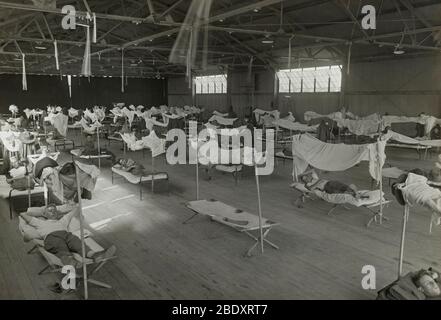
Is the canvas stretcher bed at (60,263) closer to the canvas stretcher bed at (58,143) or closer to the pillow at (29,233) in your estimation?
the pillow at (29,233)

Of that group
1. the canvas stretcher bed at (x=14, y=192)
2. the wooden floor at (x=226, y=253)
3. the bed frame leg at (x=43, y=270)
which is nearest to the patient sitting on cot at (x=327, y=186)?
the wooden floor at (x=226, y=253)

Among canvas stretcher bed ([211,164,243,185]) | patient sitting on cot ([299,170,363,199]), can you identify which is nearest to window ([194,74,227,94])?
canvas stretcher bed ([211,164,243,185])

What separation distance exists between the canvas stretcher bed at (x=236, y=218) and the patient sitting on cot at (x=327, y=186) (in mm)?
1697

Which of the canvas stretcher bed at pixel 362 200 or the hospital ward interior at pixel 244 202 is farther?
the canvas stretcher bed at pixel 362 200

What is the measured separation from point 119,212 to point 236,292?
3.62m

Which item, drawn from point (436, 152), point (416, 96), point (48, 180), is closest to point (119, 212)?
point (48, 180)

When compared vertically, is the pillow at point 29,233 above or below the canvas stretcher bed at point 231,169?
above

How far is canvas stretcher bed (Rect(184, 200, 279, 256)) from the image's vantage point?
5.46 m

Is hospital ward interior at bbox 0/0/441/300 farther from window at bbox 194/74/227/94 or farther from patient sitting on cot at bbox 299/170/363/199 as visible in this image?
window at bbox 194/74/227/94

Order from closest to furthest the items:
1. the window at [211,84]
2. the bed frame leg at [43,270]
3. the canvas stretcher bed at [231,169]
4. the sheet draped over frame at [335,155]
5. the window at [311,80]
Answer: the bed frame leg at [43,270]
the sheet draped over frame at [335,155]
the canvas stretcher bed at [231,169]
the window at [311,80]
the window at [211,84]

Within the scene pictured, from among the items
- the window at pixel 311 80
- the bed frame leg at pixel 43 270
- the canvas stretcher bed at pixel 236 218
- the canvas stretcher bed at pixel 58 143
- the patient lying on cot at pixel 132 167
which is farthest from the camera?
the window at pixel 311 80

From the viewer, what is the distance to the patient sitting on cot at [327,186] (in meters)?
6.85

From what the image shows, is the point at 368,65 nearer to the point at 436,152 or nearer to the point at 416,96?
the point at 416,96

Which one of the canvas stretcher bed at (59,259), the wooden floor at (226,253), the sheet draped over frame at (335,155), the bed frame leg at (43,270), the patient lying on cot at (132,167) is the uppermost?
the sheet draped over frame at (335,155)
